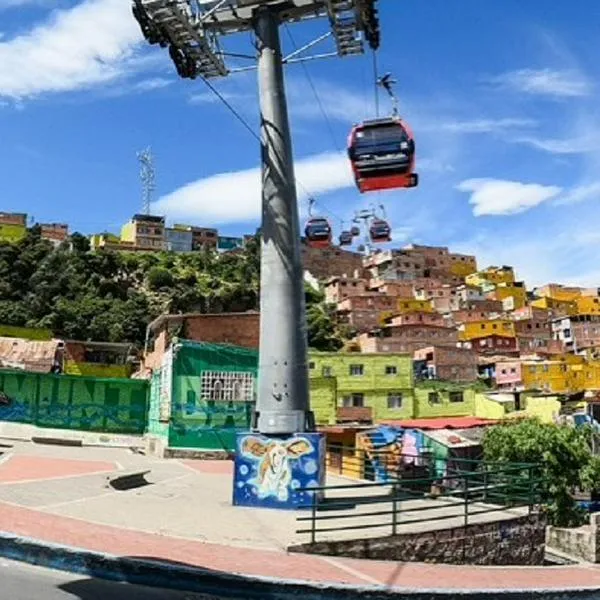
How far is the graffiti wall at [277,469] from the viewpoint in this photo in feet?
40.4

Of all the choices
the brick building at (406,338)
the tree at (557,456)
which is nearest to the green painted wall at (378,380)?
the tree at (557,456)

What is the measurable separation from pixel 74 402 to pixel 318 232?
614 inches

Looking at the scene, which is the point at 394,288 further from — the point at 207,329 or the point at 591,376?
the point at 207,329

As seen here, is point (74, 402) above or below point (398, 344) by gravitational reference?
below

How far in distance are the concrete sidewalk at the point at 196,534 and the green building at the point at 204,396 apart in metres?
8.39

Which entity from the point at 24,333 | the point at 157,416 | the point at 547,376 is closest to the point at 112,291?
the point at 24,333

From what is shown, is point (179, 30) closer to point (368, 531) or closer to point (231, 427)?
point (368, 531)

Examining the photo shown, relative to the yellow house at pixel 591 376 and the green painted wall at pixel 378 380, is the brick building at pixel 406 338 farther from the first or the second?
the green painted wall at pixel 378 380

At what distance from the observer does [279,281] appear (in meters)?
13.2

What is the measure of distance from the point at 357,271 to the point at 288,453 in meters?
132

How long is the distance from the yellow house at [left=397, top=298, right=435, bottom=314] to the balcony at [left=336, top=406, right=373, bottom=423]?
59749 mm

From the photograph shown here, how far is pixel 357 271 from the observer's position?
5645 inches

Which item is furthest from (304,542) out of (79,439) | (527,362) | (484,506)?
(527,362)

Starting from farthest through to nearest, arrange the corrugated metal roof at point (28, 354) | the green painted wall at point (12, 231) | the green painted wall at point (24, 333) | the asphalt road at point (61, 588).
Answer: the green painted wall at point (12, 231)
the green painted wall at point (24, 333)
the corrugated metal roof at point (28, 354)
the asphalt road at point (61, 588)
